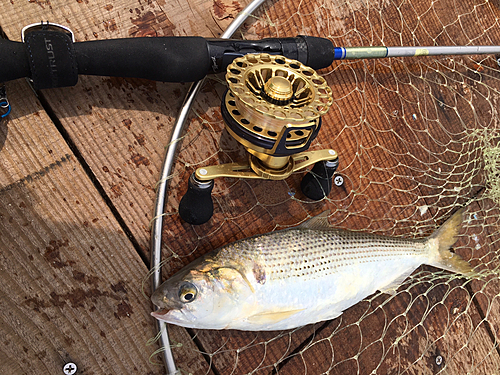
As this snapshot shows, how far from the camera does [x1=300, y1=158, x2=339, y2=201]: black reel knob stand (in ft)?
4.28

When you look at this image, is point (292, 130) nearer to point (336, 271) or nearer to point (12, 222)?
point (336, 271)

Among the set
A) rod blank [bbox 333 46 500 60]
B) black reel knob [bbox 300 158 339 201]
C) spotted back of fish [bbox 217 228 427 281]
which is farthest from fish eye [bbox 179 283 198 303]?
rod blank [bbox 333 46 500 60]

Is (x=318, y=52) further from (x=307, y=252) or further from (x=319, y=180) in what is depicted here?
(x=307, y=252)

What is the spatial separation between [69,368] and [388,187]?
130cm

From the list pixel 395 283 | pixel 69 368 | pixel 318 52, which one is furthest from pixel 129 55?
pixel 395 283

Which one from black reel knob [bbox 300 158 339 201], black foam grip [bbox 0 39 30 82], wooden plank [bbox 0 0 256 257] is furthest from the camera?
black reel knob [bbox 300 158 339 201]

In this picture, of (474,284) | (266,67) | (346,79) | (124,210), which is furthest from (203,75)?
(474,284)

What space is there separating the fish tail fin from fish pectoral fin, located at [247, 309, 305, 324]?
654mm

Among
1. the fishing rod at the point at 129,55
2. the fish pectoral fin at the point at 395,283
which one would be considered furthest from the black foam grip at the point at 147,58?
the fish pectoral fin at the point at 395,283

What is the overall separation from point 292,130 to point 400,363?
106 centimetres

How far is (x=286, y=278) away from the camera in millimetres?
1209

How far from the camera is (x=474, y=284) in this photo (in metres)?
1.63

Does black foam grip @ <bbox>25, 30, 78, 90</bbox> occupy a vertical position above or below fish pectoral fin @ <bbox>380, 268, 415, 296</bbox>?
above

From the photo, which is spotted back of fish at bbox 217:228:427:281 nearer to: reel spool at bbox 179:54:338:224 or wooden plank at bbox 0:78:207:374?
reel spool at bbox 179:54:338:224
